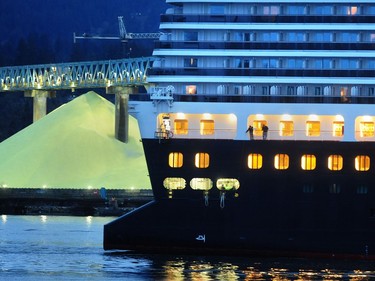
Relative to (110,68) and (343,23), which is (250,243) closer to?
(343,23)

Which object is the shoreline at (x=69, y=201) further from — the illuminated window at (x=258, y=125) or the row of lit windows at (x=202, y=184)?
the row of lit windows at (x=202, y=184)

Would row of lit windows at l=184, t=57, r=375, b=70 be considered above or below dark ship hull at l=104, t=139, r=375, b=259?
above

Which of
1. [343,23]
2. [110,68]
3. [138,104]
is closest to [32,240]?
[138,104]

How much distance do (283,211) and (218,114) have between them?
5.06m

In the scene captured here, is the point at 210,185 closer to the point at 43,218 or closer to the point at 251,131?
the point at 251,131

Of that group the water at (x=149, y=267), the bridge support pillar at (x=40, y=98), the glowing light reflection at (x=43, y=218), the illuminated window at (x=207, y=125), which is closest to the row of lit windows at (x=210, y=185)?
the illuminated window at (x=207, y=125)

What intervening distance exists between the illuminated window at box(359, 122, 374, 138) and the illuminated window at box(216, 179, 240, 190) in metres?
5.75

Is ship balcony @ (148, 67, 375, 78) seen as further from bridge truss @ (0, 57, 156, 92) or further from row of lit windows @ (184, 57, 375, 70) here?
bridge truss @ (0, 57, 156, 92)

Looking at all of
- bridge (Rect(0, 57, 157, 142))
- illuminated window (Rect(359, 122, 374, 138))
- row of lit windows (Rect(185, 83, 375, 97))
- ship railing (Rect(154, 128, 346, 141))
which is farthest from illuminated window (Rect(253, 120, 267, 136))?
bridge (Rect(0, 57, 157, 142))

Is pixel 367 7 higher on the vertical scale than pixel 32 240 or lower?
higher

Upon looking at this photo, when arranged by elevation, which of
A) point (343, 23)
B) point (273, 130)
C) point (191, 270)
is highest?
point (343, 23)

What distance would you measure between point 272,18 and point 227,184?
24.4 ft

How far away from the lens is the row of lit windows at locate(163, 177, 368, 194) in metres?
73.1

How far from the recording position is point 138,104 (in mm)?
74312
